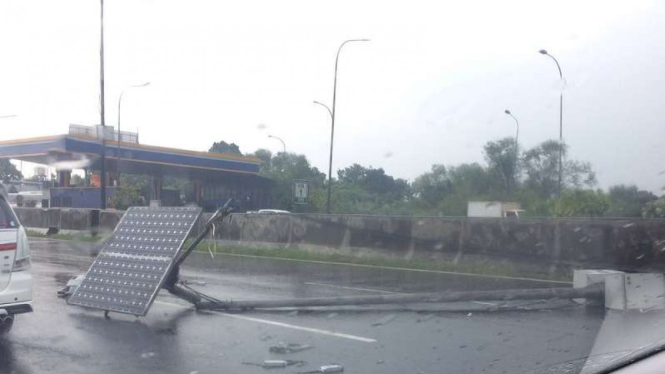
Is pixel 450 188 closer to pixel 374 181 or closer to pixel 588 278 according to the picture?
A: pixel 588 278

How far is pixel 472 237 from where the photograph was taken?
15719 millimetres

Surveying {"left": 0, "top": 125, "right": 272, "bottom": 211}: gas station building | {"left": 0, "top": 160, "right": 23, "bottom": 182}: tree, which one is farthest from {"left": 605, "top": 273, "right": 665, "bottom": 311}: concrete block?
{"left": 0, "top": 160, "right": 23, "bottom": 182}: tree

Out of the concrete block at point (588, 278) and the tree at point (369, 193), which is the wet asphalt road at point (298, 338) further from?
the tree at point (369, 193)

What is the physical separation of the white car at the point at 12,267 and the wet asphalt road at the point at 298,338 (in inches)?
17.8

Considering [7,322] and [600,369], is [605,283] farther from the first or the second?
[7,322]

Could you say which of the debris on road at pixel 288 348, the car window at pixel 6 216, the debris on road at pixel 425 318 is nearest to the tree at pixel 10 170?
the car window at pixel 6 216

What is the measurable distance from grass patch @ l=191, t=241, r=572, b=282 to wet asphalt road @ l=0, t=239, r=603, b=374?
398cm

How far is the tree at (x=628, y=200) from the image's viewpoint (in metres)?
13.3

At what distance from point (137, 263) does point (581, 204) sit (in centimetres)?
1112

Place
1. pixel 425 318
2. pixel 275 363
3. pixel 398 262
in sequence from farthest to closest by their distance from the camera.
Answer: pixel 398 262, pixel 425 318, pixel 275 363

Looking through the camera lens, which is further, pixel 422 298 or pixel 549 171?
pixel 549 171

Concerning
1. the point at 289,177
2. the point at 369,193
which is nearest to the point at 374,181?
the point at 369,193

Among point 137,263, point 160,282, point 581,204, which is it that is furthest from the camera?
point 581,204

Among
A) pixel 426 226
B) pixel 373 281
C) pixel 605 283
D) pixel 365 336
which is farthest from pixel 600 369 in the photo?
pixel 426 226
